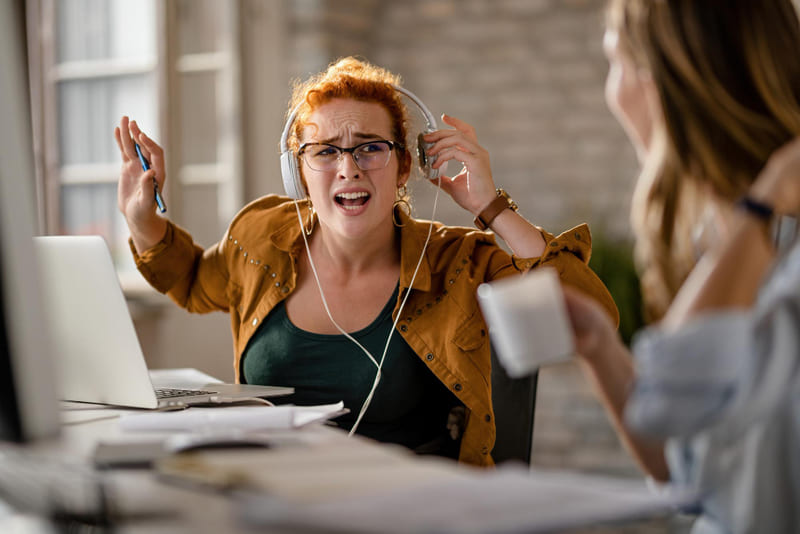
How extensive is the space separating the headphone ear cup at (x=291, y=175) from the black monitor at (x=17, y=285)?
0.81 m

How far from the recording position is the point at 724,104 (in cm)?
89

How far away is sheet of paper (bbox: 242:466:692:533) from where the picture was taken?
604mm

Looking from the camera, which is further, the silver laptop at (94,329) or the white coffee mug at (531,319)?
the silver laptop at (94,329)

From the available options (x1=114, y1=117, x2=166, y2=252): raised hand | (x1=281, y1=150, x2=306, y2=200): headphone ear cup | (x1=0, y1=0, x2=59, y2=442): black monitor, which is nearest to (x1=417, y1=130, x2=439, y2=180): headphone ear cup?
(x1=281, y1=150, x2=306, y2=200): headphone ear cup

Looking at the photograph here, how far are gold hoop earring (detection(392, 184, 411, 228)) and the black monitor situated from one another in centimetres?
98

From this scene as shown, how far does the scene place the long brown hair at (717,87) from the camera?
895 millimetres

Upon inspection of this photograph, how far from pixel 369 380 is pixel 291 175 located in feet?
1.46

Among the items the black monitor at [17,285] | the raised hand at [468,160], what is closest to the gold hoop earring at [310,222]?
the raised hand at [468,160]

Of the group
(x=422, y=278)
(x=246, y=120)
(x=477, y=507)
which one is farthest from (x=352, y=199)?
(x=246, y=120)

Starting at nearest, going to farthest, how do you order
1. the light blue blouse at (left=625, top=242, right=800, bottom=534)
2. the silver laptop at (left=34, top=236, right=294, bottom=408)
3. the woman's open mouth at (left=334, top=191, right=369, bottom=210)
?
the light blue blouse at (left=625, top=242, right=800, bottom=534) < the silver laptop at (left=34, top=236, right=294, bottom=408) < the woman's open mouth at (left=334, top=191, right=369, bottom=210)

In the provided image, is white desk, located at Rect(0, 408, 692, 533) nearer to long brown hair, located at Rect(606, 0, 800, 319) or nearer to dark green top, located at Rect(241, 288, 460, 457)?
long brown hair, located at Rect(606, 0, 800, 319)

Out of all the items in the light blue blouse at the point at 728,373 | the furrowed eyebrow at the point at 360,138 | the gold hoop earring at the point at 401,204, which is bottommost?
the light blue blouse at the point at 728,373

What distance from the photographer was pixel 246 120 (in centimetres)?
362

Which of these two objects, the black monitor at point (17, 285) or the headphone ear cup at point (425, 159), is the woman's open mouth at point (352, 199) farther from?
the black monitor at point (17, 285)
